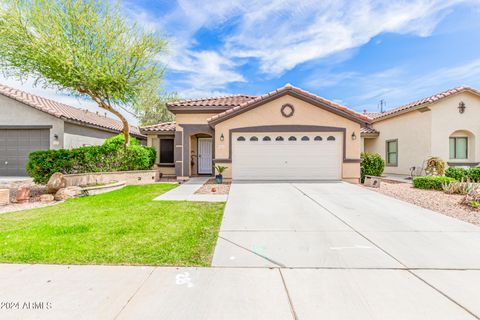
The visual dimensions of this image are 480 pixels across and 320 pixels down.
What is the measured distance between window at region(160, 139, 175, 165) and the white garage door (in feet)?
18.7

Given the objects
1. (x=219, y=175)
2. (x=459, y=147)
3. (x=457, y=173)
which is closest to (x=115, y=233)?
(x=219, y=175)

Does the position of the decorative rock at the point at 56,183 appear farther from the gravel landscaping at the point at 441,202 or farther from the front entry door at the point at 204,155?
the gravel landscaping at the point at 441,202

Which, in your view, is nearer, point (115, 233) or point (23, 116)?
point (115, 233)

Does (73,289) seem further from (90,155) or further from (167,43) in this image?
(167,43)

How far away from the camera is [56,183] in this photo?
917 centimetres

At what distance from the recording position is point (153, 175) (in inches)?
504

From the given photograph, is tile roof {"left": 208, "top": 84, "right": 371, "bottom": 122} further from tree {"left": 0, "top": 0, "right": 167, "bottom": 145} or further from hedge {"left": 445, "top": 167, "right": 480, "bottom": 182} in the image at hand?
hedge {"left": 445, "top": 167, "right": 480, "bottom": 182}

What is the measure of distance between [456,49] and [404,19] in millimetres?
4140

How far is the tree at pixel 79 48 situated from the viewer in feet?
30.8

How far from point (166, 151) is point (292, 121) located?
8912 millimetres

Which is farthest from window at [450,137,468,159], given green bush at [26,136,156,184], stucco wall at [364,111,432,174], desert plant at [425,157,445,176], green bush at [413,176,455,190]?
green bush at [26,136,156,184]

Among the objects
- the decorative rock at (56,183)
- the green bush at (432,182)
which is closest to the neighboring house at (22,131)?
the decorative rock at (56,183)

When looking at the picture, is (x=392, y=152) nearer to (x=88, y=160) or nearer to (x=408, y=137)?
(x=408, y=137)

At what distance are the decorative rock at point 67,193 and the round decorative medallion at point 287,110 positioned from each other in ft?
33.2
